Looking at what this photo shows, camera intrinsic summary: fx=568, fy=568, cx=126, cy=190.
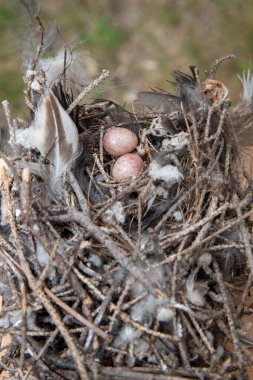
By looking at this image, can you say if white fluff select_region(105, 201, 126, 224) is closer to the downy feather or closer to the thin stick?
the downy feather

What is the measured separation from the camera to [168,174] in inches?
42.2

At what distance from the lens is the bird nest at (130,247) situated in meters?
0.93

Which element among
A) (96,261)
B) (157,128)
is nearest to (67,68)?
A: (157,128)

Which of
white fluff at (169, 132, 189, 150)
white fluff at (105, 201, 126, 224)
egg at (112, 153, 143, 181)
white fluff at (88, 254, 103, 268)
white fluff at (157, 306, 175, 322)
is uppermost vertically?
white fluff at (169, 132, 189, 150)

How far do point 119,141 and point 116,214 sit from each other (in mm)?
207

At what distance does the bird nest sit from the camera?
3.04ft

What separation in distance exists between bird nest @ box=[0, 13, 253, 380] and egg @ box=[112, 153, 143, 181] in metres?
0.02

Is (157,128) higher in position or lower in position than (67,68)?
lower

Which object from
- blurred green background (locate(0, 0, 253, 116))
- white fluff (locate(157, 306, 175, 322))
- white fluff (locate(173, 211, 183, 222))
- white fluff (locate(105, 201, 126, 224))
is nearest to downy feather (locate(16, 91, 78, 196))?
white fluff (locate(105, 201, 126, 224))

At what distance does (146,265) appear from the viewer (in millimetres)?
947

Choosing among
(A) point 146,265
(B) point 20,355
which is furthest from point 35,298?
(A) point 146,265

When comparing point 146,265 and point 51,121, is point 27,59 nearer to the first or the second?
point 51,121

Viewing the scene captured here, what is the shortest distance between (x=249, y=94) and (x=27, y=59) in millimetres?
480

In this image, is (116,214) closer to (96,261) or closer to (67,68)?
(96,261)
